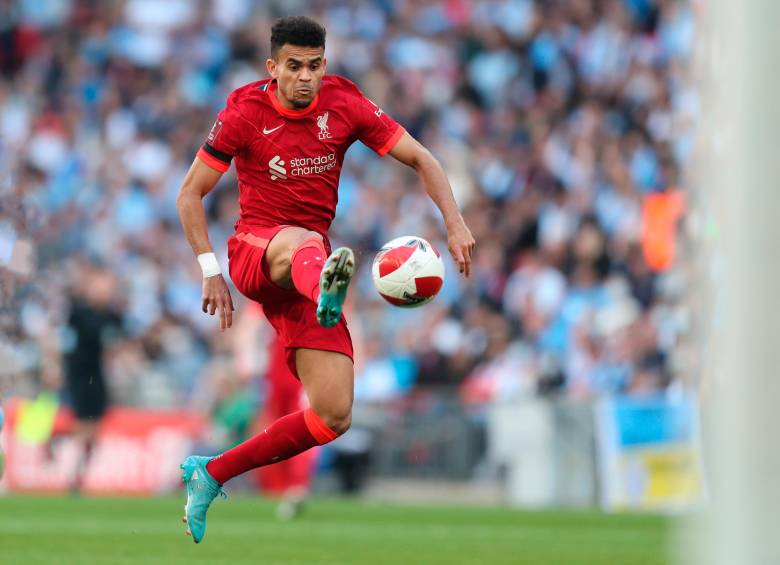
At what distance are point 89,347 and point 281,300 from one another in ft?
29.7

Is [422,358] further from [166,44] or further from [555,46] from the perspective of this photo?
[166,44]

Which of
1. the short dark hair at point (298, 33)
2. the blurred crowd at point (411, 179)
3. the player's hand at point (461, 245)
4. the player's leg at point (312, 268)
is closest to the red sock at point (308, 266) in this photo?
the player's leg at point (312, 268)

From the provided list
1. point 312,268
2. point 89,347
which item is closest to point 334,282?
point 312,268

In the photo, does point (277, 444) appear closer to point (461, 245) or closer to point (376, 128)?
point (461, 245)

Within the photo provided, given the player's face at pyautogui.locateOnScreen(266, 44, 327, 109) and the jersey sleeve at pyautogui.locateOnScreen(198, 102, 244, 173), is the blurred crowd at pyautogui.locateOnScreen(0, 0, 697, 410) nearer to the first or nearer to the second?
the jersey sleeve at pyautogui.locateOnScreen(198, 102, 244, 173)

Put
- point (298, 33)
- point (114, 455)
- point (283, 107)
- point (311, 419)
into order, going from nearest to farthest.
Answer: point (298, 33) → point (311, 419) → point (283, 107) → point (114, 455)

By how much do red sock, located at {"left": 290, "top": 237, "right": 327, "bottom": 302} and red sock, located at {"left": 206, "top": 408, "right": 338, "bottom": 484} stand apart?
0.59 m

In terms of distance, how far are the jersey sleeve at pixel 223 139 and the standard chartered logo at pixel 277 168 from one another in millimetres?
163

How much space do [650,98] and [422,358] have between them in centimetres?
513

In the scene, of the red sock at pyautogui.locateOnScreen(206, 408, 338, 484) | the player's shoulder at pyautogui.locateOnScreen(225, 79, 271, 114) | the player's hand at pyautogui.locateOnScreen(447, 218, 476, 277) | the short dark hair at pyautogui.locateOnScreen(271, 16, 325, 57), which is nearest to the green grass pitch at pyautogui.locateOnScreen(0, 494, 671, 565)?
the red sock at pyautogui.locateOnScreen(206, 408, 338, 484)

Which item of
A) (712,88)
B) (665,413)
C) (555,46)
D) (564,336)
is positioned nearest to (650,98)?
(555,46)

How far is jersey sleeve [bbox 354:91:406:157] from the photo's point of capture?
6.01 m

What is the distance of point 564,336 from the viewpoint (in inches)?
606

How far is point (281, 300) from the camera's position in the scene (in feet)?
19.6
